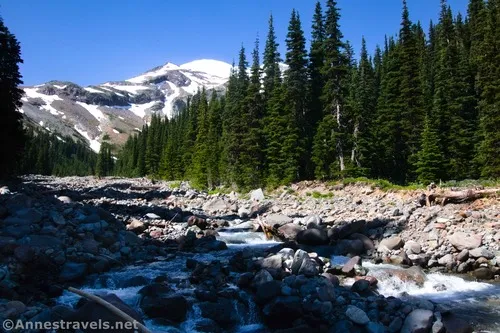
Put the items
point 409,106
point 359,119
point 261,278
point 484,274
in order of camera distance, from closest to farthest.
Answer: point 261,278
point 484,274
point 359,119
point 409,106

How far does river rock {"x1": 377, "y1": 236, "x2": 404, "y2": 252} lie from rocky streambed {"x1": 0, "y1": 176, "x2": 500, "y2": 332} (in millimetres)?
51

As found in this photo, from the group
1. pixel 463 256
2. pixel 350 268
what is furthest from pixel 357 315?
pixel 463 256

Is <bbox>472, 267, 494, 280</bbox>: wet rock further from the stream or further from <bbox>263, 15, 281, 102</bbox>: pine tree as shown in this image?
<bbox>263, 15, 281, 102</bbox>: pine tree

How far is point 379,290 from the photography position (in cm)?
1388

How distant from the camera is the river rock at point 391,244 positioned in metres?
19.0

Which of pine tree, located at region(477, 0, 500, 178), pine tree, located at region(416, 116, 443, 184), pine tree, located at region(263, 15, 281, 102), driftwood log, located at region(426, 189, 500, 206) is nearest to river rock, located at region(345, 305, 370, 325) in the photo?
driftwood log, located at region(426, 189, 500, 206)

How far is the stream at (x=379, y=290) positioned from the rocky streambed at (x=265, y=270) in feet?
0.15

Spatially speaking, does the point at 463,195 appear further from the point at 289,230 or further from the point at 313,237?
the point at 289,230

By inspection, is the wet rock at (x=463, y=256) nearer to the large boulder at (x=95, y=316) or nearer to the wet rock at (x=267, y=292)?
the wet rock at (x=267, y=292)

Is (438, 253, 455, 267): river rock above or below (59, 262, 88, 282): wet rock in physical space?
below

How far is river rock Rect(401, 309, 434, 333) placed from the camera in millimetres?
10157

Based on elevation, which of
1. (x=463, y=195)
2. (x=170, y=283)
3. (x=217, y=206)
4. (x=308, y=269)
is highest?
(x=463, y=195)

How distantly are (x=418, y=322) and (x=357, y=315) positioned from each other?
5.31 ft

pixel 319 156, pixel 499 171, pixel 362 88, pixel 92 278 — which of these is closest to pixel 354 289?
pixel 92 278
